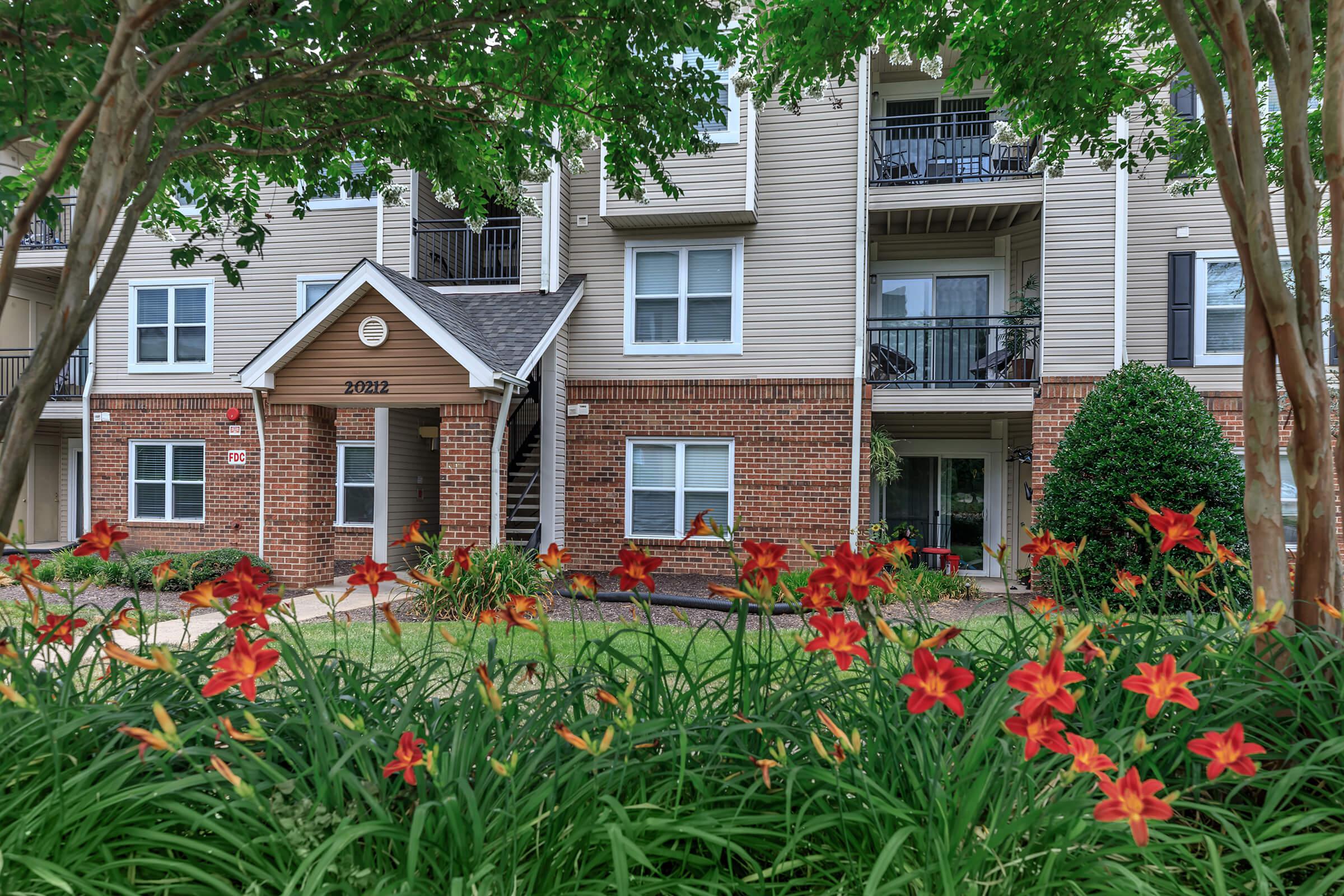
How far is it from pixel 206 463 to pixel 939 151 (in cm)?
1391

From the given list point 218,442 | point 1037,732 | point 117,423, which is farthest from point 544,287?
point 1037,732

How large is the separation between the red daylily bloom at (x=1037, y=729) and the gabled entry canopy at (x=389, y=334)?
890cm

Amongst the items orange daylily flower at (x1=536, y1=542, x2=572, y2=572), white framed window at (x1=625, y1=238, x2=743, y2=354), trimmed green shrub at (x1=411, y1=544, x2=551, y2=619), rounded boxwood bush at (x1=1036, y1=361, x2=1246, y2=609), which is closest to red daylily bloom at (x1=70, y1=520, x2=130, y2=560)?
orange daylily flower at (x1=536, y1=542, x2=572, y2=572)

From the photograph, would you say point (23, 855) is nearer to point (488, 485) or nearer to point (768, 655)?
point (768, 655)

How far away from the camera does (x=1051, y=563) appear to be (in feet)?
9.14

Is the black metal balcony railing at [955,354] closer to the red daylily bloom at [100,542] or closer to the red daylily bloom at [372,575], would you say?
the red daylily bloom at [372,575]

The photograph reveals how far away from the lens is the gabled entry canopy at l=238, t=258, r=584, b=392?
9.99m

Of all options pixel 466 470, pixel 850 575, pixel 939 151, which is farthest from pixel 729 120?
pixel 850 575

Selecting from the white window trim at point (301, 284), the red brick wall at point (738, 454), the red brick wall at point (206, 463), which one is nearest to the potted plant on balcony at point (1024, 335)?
the red brick wall at point (738, 454)

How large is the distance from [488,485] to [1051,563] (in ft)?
27.2

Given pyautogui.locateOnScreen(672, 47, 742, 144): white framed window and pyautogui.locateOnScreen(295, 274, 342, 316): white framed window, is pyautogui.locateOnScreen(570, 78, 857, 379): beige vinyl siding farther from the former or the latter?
pyautogui.locateOnScreen(295, 274, 342, 316): white framed window

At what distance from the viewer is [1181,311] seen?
465 inches

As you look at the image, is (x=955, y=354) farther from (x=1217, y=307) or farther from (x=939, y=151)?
(x=1217, y=307)

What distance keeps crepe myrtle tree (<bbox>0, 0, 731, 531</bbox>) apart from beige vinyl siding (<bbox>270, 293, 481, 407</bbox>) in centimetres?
379
